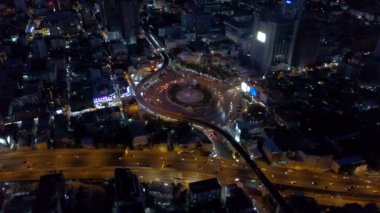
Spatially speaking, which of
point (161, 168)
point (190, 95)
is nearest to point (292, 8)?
point (190, 95)

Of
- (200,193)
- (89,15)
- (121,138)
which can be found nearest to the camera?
(200,193)

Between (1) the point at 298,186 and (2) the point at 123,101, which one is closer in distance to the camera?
(1) the point at 298,186

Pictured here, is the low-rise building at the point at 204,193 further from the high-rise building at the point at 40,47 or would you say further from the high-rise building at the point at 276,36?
the high-rise building at the point at 40,47

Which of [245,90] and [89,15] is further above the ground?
[89,15]

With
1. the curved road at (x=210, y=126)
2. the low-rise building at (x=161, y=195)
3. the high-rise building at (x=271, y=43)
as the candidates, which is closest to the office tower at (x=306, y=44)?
the high-rise building at (x=271, y=43)

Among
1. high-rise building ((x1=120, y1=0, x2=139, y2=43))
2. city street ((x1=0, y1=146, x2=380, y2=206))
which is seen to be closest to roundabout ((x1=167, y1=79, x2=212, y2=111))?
city street ((x1=0, y1=146, x2=380, y2=206))

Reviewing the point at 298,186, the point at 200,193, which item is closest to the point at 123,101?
the point at 200,193

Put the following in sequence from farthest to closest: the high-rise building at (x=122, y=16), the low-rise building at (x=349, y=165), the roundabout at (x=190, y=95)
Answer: the high-rise building at (x=122, y=16) → the roundabout at (x=190, y=95) → the low-rise building at (x=349, y=165)

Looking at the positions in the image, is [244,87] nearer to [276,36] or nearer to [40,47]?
[276,36]

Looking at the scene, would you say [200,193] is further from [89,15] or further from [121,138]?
[89,15]

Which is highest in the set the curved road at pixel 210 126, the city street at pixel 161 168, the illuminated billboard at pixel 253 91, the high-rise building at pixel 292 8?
the high-rise building at pixel 292 8

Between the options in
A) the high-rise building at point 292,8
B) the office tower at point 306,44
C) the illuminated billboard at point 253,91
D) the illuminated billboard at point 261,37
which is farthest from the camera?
the illuminated billboard at point 261,37
